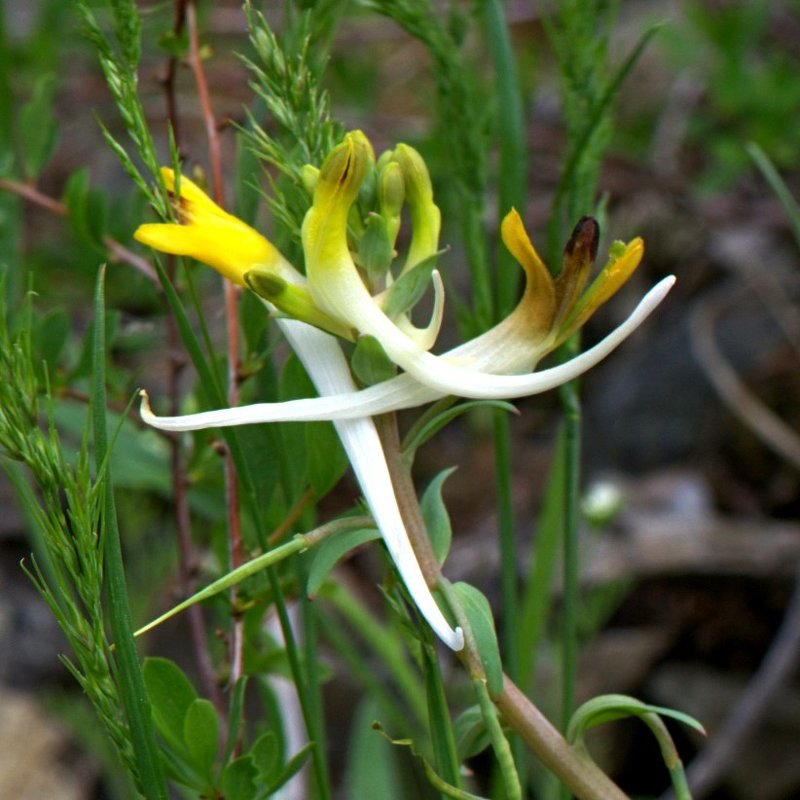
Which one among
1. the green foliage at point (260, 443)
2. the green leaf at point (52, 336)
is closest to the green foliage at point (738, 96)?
the green foliage at point (260, 443)

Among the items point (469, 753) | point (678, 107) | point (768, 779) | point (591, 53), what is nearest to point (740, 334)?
point (678, 107)

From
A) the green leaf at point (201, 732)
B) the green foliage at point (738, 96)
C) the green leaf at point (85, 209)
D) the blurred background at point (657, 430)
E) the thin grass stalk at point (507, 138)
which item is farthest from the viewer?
the green foliage at point (738, 96)

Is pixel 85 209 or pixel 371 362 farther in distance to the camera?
pixel 85 209

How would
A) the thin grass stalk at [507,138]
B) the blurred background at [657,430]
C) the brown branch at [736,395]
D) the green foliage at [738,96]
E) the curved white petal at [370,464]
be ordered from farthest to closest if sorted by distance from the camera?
the green foliage at [738,96] → the brown branch at [736,395] → the blurred background at [657,430] → the thin grass stalk at [507,138] → the curved white petal at [370,464]

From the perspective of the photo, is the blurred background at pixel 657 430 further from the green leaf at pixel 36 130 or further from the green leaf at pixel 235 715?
the green leaf at pixel 235 715

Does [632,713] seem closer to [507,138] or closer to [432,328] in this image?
[432,328]

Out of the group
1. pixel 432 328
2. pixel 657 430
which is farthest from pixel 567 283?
pixel 657 430
